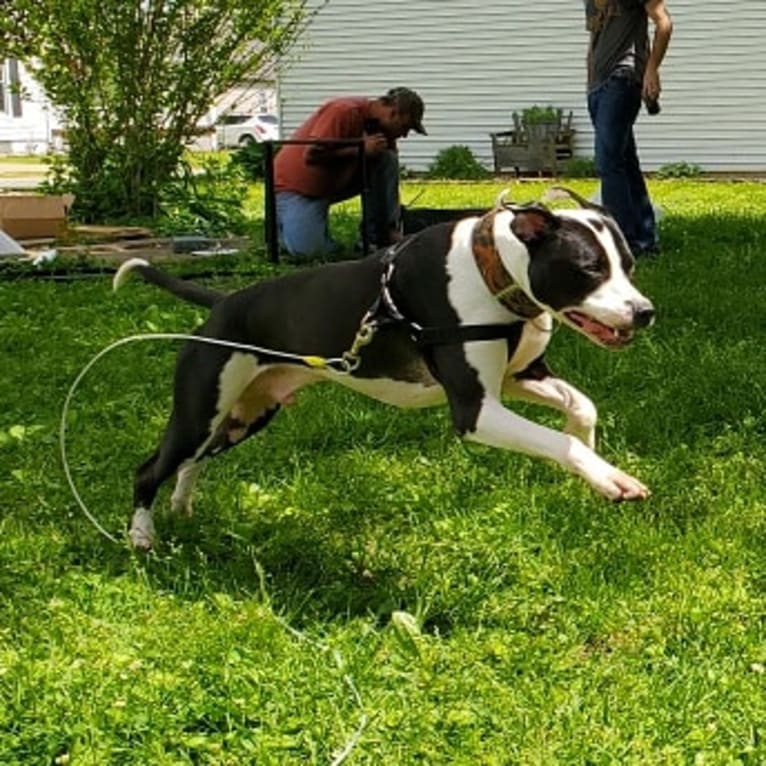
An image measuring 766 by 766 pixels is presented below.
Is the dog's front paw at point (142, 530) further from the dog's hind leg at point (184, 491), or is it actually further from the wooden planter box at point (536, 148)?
the wooden planter box at point (536, 148)

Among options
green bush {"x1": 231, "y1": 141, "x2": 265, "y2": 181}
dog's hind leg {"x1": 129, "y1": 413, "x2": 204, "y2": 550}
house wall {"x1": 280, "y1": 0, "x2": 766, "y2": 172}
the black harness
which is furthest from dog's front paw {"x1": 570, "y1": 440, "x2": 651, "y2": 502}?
house wall {"x1": 280, "y1": 0, "x2": 766, "y2": 172}

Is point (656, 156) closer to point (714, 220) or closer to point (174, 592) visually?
point (714, 220)

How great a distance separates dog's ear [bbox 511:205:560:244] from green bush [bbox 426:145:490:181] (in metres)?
18.3

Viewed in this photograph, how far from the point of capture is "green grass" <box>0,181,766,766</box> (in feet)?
9.64

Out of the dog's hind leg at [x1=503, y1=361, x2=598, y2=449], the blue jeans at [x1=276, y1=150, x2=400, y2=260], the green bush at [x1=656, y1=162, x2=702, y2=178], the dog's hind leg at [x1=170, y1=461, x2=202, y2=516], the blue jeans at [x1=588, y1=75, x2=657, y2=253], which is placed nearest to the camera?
the dog's hind leg at [x1=503, y1=361, x2=598, y2=449]

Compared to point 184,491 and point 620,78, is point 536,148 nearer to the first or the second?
point 620,78

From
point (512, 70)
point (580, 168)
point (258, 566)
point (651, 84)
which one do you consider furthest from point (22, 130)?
point (258, 566)

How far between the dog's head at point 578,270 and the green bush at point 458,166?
18.3 metres

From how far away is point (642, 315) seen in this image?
325 centimetres

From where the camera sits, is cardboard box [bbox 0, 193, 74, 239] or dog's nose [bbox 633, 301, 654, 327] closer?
dog's nose [bbox 633, 301, 654, 327]

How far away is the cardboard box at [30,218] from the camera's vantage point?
11.5 m

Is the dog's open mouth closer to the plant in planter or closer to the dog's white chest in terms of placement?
the dog's white chest

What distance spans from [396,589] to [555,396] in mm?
700

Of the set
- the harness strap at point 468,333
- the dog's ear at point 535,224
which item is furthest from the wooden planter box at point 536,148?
the dog's ear at point 535,224
